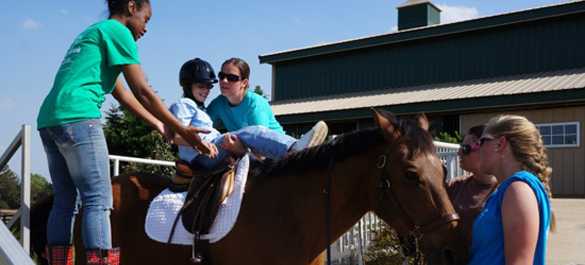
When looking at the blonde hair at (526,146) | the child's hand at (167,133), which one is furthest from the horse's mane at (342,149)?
the child's hand at (167,133)

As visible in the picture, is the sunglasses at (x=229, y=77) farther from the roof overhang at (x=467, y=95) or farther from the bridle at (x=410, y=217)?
the roof overhang at (x=467, y=95)

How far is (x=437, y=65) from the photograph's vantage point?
22.3 metres

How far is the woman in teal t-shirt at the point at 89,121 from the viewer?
276 cm

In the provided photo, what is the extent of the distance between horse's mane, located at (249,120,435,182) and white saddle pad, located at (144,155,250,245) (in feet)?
0.46

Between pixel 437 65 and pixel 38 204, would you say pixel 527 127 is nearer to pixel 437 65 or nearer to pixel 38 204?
pixel 38 204

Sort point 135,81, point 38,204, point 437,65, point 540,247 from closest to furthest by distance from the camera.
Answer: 1. point 540,247
2. point 135,81
3. point 38,204
4. point 437,65

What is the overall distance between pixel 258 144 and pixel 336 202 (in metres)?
0.80

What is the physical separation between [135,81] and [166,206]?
3.36 ft

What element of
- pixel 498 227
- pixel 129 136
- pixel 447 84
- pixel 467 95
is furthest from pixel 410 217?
pixel 447 84

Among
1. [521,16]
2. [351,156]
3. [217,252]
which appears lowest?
[217,252]

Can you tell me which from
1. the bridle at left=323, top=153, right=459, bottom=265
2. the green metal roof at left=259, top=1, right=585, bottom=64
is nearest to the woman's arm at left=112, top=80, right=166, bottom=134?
the bridle at left=323, top=153, right=459, bottom=265

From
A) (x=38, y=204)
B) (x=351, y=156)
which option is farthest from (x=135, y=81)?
(x=38, y=204)

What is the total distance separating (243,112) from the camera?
14.6ft

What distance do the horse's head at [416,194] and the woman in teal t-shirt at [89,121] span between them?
1073 mm
